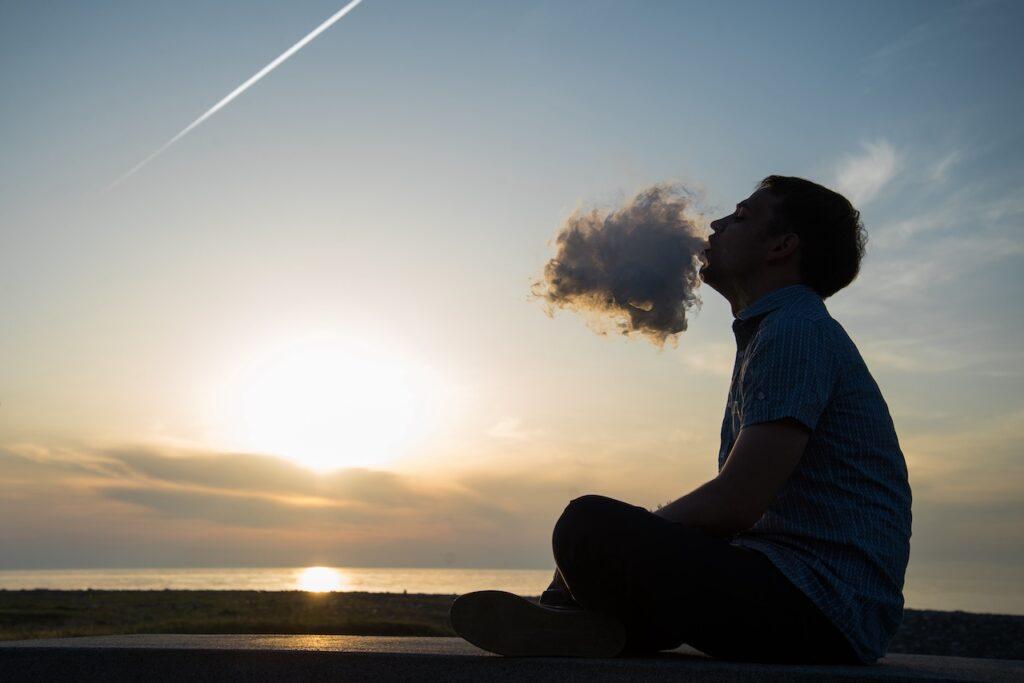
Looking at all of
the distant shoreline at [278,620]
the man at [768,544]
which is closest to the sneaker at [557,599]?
the man at [768,544]

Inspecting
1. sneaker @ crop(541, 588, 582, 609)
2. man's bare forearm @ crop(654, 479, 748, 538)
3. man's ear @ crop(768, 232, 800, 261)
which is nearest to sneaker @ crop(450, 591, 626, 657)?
sneaker @ crop(541, 588, 582, 609)

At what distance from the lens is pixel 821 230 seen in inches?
156

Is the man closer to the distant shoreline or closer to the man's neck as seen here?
the man's neck

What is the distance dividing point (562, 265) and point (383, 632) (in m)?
14.7

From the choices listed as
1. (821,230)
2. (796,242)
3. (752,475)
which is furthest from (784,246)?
(752,475)

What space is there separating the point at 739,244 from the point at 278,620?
73.8ft

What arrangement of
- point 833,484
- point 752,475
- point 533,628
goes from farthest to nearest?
1. point 533,628
2. point 833,484
3. point 752,475

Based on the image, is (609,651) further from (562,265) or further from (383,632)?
(383,632)

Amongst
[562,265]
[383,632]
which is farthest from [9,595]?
[562,265]

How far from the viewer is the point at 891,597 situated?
3.46 m

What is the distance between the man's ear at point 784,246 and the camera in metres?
3.97

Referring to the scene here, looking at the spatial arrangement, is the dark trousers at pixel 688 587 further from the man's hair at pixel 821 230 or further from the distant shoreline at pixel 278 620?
the distant shoreline at pixel 278 620

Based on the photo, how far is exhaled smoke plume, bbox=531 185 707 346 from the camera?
5984 millimetres

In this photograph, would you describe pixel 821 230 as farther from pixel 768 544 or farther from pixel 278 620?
pixel 278 620
